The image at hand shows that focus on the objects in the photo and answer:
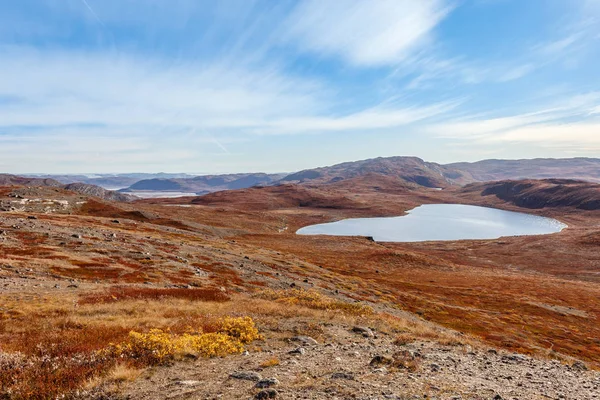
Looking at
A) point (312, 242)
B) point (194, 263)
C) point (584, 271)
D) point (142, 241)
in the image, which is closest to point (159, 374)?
point (194, 263)

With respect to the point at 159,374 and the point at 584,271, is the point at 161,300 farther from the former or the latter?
the point at 584,271

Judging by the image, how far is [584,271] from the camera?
10394 centimetres

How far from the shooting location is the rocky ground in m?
Answer: 11.6

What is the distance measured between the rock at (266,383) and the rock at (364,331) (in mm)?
11771

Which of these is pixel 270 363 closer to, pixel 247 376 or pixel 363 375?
pixel 247 376

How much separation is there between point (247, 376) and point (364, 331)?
12.5m

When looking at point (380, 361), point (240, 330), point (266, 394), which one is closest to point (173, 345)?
point (240, 330)

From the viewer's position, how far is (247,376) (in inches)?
501

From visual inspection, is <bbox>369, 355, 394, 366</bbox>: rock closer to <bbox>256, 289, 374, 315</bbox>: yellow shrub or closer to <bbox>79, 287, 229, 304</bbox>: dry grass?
<bbox>256, 289, 374, 315</bbox>: yellow shrub

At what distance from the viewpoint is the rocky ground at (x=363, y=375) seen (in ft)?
38.0

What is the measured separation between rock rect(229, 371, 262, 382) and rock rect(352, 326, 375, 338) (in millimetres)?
Result: 11537

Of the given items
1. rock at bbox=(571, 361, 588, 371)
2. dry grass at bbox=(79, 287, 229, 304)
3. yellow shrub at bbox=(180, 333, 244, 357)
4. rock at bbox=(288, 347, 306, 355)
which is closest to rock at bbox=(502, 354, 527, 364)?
rock at bbox=(571, 361, 588, 371)

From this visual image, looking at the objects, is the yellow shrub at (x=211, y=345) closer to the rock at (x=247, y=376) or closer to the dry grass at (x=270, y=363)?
the dry grass at (x=270, y=363)

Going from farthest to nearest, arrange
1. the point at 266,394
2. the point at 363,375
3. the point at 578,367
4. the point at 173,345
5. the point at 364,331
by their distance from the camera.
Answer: the point at 364,331
the point at 578,367
the point at 173,345
the point at 363,375
the point at 266,394
